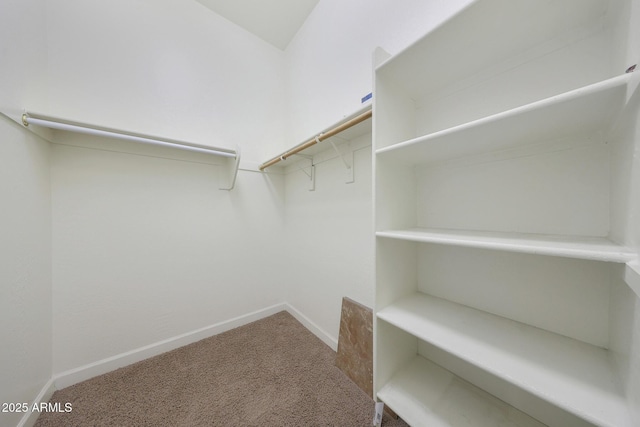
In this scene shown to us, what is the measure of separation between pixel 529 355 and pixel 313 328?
1.42 m

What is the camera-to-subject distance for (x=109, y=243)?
1.37m

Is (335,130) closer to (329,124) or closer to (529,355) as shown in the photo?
(329,124)

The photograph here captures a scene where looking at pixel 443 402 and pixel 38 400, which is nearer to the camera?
pixel 443 402

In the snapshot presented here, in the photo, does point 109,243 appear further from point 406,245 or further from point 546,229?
point 546,229

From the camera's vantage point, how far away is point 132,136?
4.16 feet

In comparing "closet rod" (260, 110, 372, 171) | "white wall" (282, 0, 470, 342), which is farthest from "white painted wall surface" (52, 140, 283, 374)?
"closet rod" (260, 110, 372, 171)

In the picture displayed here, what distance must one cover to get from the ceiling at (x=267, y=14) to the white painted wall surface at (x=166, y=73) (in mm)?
65

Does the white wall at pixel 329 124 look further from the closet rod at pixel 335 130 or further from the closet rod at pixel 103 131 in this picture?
the closet rod at pixel 103 131

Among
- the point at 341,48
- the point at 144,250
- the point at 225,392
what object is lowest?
the point at 225,392

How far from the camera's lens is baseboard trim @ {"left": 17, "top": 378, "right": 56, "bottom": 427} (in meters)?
0.96

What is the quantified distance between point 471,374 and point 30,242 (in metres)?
2.25

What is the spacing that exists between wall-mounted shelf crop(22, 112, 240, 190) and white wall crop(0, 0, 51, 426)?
Answer: 3.0 inches

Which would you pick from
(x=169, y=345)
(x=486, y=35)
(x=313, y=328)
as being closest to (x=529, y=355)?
(x=486, y=35)

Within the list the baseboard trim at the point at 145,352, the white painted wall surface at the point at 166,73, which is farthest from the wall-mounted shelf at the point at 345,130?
the baseboard trim at the point at 145,352
